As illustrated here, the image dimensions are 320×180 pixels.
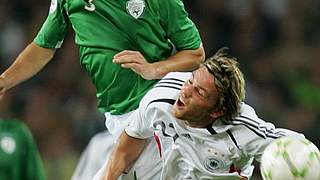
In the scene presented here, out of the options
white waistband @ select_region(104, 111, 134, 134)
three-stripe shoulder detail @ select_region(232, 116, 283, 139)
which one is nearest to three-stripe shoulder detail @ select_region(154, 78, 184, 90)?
three-stripe shoulder detail @ select_region(232, 116, 283, 139)

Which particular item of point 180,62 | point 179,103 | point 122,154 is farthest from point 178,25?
point 122,154

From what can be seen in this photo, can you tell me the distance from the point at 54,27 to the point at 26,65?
0.65ft

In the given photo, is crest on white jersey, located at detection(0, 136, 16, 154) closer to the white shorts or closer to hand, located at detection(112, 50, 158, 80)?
the white shorts

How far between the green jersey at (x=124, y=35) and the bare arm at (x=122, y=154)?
0.73 ft

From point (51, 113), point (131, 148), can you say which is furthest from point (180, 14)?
point (51, 113)

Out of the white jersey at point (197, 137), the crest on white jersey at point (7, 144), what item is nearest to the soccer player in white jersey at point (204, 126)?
the white jersey at point (197, 137)

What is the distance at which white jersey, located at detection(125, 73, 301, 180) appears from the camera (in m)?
3.83

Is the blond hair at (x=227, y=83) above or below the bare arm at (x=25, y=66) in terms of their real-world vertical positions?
above

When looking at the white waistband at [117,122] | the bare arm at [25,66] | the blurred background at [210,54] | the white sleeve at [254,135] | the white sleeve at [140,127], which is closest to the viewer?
the white sleeve at [254,135]

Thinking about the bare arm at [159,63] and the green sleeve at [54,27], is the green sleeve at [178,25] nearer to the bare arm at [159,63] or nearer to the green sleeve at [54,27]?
the bare arm at [159,63]

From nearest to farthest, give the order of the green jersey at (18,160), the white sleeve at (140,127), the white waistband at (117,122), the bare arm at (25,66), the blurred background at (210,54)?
the white sleeve at (140,127) → the green jersey at (18,160) → the white waistband at (117,122) → the bare arm at (25,66) → the blurred background at (210,54)

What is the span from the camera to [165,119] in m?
3.92

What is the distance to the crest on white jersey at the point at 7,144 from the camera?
4.06 meters

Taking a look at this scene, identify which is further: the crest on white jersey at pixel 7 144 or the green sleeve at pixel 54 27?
the green sleeve at pixel 54 27
